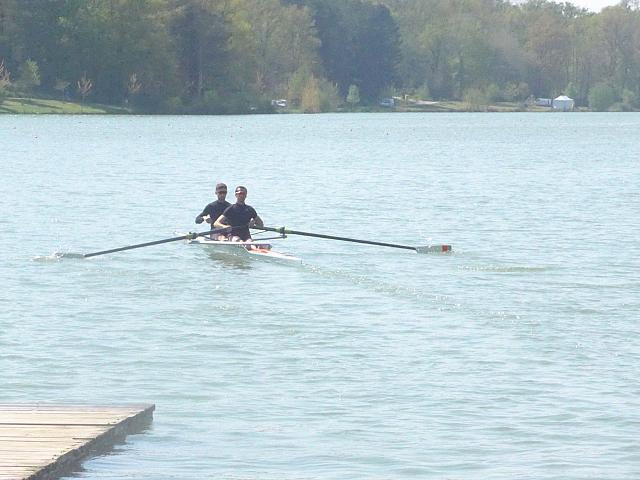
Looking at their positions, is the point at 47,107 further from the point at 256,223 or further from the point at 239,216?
the point at 256,223

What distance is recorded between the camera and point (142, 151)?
75812mm

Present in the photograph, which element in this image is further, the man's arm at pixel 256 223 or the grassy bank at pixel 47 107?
the grassy bank at pixel 47 107

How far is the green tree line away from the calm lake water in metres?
90.0

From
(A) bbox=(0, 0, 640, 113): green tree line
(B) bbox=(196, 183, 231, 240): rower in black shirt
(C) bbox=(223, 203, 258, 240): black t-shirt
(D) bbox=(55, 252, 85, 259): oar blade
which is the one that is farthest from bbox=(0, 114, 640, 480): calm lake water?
(A) bbox=(0, 0, 640, 113): green tree line

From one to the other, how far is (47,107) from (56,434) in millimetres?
121447

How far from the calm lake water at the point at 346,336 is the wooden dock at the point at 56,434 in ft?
0.81

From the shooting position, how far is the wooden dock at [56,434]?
1055 cm

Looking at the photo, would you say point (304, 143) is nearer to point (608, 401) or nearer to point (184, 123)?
point (184, 123)

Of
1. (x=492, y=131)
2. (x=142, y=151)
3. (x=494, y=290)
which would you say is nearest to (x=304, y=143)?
(x=142, y=151)

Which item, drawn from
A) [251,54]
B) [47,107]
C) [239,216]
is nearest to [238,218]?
[239,216]

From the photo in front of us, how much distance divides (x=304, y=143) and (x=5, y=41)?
168 feet

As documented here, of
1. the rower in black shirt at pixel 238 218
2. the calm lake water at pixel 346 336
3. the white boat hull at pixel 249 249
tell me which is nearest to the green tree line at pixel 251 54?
the calm lake water at pixel 346 336

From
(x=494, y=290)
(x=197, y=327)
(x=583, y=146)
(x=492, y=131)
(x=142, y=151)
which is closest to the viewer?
(x=197, y=327)

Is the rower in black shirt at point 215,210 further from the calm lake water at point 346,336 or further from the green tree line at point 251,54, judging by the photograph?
the green tree line at point 251,54
